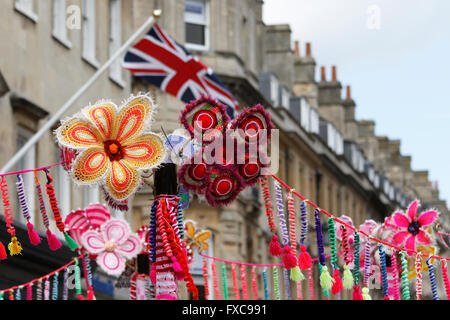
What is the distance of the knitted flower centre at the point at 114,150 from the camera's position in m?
11.6

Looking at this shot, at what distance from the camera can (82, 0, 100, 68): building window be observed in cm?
2845

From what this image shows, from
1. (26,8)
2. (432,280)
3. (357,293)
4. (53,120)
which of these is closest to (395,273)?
(432,280)

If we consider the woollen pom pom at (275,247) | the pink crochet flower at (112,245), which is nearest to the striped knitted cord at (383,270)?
the woollen pom pom at (275,247)

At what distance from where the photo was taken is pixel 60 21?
27031mm

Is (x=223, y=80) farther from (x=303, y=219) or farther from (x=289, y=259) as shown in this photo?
(x=289, y=259)

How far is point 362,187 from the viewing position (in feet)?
201

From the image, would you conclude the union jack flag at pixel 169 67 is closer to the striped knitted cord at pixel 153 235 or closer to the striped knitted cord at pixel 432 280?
the striped knitted cord at pixel 432 280

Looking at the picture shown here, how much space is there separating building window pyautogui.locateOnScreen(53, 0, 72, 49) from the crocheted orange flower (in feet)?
50.4

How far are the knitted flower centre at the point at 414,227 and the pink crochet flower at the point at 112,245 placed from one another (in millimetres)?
3628

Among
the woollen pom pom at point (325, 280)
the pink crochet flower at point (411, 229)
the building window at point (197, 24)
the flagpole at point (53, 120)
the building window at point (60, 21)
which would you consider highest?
the building window at point (197, 24)

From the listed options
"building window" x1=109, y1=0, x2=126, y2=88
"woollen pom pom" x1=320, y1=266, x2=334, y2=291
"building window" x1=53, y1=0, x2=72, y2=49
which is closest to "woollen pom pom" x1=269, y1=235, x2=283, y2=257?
"woollen pom pom" x1=320, y1=266, x2=334, y2=291

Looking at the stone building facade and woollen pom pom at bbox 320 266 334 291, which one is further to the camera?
the stone building facade

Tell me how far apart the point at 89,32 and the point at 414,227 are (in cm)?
1481

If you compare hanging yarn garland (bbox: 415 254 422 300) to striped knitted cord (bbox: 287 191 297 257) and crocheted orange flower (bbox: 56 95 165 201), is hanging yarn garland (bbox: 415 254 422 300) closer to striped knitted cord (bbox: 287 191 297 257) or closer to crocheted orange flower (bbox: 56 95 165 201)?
striped knitted cord (bbox: 287 191 297 257)
